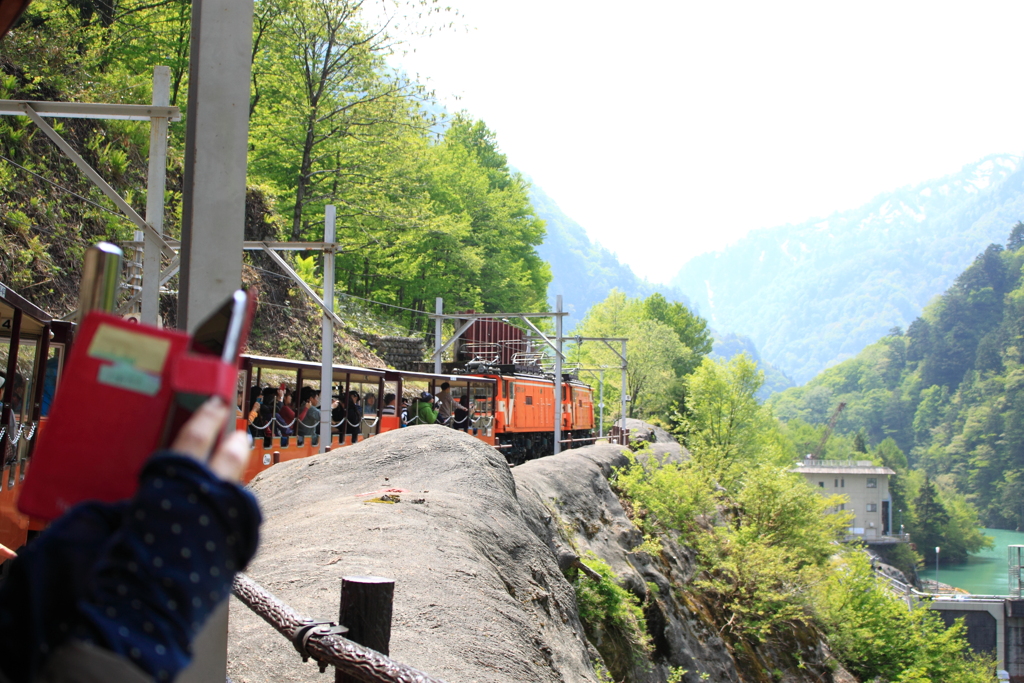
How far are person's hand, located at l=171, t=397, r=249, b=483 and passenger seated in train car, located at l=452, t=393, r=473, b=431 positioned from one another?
22.9 m

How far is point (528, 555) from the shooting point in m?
11.5

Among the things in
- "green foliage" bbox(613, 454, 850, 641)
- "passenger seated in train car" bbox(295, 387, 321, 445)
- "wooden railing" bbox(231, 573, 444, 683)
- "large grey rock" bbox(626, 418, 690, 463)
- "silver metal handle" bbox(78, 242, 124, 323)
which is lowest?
"green foliage" bbox(613, 454, 850, 641)

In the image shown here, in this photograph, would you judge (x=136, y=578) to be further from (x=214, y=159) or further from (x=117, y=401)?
(x=214, y=159)

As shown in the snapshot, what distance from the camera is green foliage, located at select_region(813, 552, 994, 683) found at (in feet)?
99.1

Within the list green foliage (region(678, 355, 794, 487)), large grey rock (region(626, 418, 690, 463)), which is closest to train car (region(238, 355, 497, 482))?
large grey rock (region(626, 418, 690, 463))

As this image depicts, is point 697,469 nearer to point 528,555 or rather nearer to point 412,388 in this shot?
point 412,388

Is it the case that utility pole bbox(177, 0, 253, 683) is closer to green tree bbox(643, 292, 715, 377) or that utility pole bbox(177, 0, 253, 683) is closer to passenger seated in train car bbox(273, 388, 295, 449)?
passenger seated in train car bbox(273, 388, 295, 449)

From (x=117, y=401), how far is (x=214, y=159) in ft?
6.17

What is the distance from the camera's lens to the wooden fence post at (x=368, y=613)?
4.60 m

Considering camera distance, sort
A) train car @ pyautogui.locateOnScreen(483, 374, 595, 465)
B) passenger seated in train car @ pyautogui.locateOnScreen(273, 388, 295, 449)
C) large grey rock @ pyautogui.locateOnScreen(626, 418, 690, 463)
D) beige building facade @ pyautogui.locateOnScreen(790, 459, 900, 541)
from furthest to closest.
→ 1. beige building facade @ pyautogui.locateOnScreen(790, 459, 900, 541)
2. large grey rock @ pyautogui.locateOnScreen(626, 418, 690, 463)
3. train car @ pyautogui.locateOnScreen(483, 374, 595, 465)
4. passenger seated in train car @ pyautogui.locateOnScreen(273, 388, 295, 449)

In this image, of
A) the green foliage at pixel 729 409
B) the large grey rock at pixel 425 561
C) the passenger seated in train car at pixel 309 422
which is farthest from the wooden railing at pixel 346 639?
the green foliage at pixel 729 409

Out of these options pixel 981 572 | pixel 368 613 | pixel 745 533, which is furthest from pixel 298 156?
pixel 981 572

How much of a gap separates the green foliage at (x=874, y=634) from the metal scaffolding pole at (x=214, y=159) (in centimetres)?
3060

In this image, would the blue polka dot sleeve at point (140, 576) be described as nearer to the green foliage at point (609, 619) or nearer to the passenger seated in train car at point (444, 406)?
the green foliage at point (609, 619)
